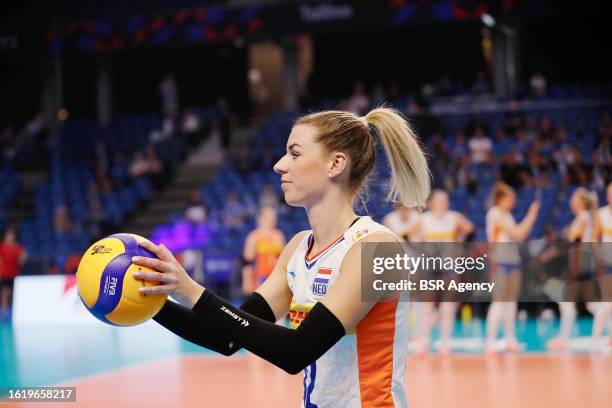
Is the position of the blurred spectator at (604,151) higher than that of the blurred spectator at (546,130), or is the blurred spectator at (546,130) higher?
the blurred spectator at (546,130)

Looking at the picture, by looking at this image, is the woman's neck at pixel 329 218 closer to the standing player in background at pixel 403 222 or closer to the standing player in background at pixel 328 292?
the standing player in background at pixel 328 292

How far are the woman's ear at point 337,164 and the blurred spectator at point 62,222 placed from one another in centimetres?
1500

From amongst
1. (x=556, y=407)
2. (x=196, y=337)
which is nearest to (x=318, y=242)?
(x=196, y=337)

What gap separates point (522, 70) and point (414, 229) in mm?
12661

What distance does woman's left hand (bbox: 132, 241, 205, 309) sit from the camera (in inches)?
89.9

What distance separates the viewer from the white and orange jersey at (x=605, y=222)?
339 inches

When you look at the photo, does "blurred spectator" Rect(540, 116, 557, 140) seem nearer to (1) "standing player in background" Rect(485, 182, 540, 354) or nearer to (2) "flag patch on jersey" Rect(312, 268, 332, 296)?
(1) "standing player in background" Rect(485, 182, 540, 354)

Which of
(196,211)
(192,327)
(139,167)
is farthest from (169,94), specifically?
(192,327)

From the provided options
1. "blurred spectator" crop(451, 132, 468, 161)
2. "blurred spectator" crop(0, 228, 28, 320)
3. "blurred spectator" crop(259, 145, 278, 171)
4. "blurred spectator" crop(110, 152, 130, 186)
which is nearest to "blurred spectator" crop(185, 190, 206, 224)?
"blurred spectator" crop(259, 145, 278, 171)

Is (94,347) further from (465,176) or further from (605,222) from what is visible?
(465,176)

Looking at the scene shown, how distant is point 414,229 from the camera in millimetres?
9344

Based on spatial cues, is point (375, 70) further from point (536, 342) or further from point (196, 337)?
point (196, 337)

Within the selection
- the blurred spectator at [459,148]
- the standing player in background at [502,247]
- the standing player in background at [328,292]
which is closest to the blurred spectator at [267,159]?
the blurred spectator at [459,148]

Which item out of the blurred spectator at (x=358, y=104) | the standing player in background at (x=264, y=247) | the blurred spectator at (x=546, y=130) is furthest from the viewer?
the blurred spectator at (x=358, y=104)
